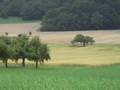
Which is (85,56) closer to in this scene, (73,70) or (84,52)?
(84,52)

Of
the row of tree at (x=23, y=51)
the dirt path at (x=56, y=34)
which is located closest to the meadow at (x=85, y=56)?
the row of tree at (x=23, y=51)

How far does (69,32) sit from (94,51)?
39293mm

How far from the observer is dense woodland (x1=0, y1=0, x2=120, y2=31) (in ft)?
367

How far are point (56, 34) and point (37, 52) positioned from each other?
54.8m

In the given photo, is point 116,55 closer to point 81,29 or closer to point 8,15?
point 81,29

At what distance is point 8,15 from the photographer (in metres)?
127

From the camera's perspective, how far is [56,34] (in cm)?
10212

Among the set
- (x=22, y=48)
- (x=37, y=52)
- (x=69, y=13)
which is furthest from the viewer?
(x=69, y=13)

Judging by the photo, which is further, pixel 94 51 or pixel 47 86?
pixel 94 51

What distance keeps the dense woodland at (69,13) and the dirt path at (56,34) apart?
402cm

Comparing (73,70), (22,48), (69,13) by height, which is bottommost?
(73,70)

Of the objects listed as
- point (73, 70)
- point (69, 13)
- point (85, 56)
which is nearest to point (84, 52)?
point (85, 56)

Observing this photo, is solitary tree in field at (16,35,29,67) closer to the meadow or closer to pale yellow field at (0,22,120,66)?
pale yellow field at (0,22,120,66)

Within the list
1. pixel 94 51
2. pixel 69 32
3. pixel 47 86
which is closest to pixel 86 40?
pixel 94 51
